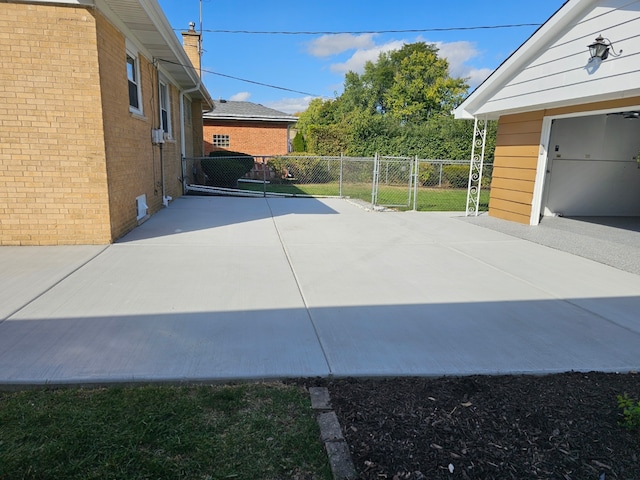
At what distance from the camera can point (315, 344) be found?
347 cm

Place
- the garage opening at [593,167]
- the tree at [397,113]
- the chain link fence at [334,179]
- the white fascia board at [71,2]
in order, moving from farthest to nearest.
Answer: the tree at [397,113]
the chain link fence at [334,179]
the garage opening at [593,167]
the white fascia board at [71,2]

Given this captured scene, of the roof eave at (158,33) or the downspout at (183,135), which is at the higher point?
the roof eave at (158,33)

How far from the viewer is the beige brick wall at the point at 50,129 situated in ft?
19.2

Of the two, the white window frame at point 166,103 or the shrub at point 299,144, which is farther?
the shrub at point 299,144

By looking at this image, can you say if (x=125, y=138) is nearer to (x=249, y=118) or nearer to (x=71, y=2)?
(x=71, y=2)

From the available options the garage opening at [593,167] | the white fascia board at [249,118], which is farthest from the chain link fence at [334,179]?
the white fascia board at [249,118]

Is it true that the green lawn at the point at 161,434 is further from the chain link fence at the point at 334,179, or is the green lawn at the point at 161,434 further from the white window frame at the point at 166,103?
the chain link fence at the point at 334,179

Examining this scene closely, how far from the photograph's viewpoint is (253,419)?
2.47 m

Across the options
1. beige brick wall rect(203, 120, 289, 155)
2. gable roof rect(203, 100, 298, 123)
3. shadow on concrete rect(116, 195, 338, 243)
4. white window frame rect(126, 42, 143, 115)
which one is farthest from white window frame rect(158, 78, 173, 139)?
beige brick wall rect(203, 120, 289, 155)

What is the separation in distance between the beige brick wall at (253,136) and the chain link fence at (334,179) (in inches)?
144

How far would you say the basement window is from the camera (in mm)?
26344

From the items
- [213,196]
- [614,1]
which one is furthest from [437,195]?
[614,1]

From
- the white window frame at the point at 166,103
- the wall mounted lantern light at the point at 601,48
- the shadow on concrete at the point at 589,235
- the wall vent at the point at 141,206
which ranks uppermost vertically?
the wall mounted lantern light at the point at 601,48

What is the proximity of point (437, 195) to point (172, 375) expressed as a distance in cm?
1568
